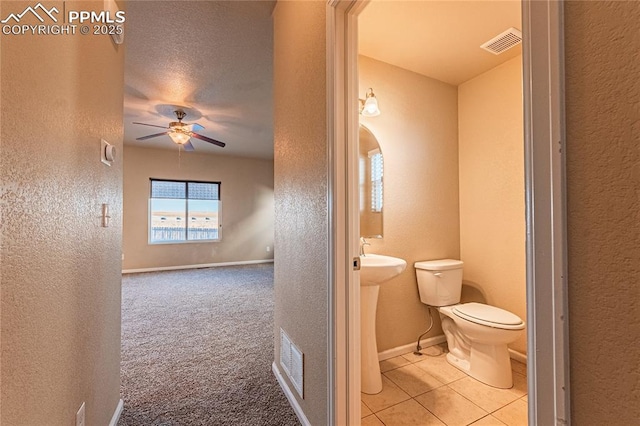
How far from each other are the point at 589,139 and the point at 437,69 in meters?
2.25

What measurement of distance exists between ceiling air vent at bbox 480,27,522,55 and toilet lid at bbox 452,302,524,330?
6.44ft

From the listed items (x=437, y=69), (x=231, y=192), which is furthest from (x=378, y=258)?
(x=231, y=192)

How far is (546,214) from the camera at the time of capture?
510 millimetres

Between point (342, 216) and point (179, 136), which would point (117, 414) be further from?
point (179, 136)

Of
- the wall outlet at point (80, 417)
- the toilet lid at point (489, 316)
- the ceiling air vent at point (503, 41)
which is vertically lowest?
the wall outlet at point (80, 417)

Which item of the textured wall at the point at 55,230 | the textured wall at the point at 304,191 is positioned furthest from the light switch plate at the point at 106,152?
the textured wall at the point at 304,191

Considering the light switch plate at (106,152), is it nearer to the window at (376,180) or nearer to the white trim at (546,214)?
the white trim at (546,214)

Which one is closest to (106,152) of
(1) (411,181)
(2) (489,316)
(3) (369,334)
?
(3) (369,334)

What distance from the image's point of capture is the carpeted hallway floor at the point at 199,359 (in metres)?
1.54

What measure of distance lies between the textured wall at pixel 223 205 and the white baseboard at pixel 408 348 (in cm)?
502

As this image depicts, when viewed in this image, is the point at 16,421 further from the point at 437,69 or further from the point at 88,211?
the point at 437,69

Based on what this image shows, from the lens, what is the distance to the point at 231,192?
6.45m

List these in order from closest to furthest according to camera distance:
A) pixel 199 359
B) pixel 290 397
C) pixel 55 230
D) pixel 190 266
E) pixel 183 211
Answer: pixel 55 230, pixel 290 397, pixel 199 359, pixel 190 266, pixel 183 211

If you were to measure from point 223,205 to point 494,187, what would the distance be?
557 centimetres
